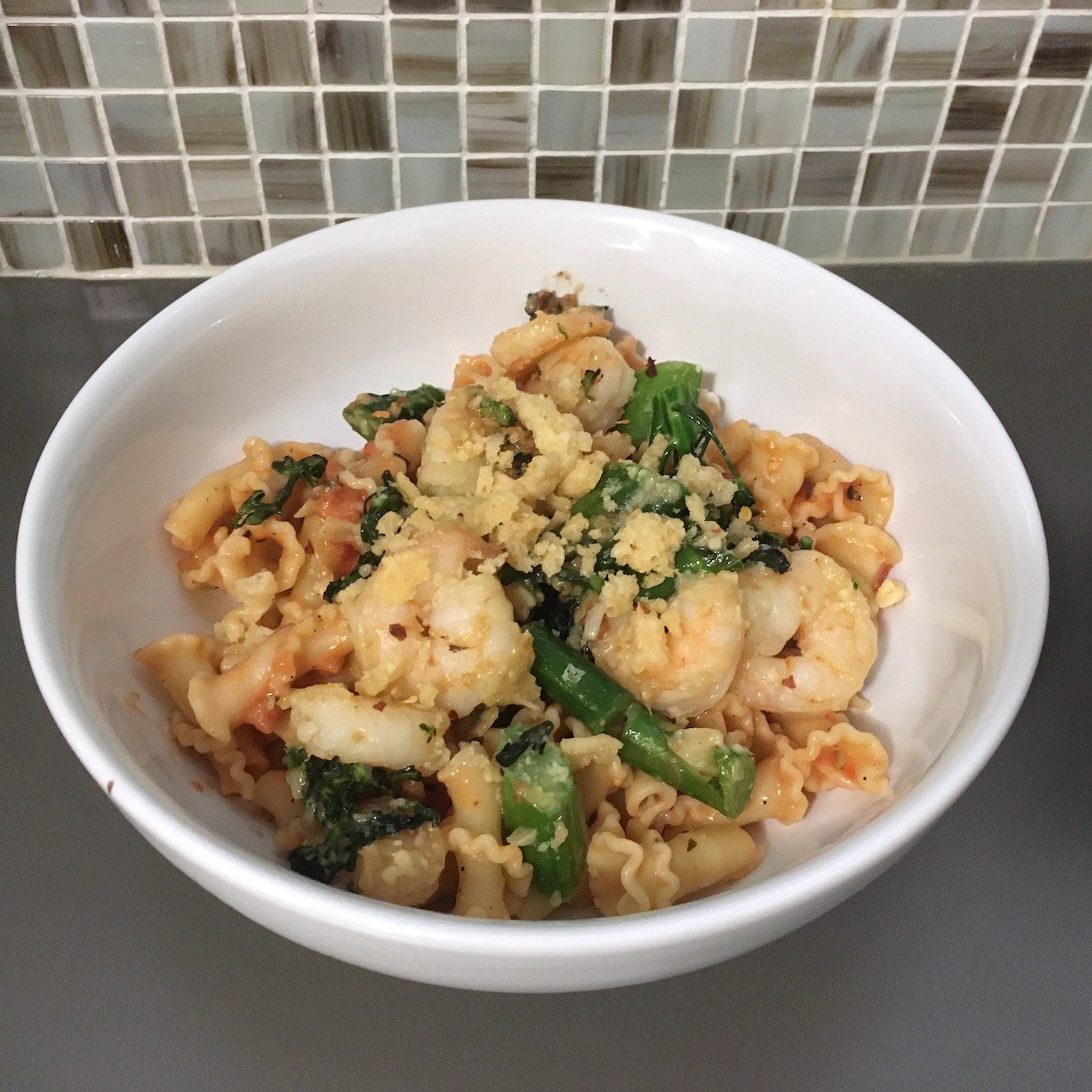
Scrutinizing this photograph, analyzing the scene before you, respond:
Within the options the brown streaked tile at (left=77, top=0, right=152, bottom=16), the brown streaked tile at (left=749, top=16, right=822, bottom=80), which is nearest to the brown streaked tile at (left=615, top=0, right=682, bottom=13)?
the brown streaked tile at (left=749, top=16, right=822, bottom=80)

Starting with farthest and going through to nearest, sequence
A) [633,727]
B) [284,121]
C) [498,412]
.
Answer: [284,121] < [498,412] < [633,727]

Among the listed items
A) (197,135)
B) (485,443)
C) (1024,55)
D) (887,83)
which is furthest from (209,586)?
(1024,55)

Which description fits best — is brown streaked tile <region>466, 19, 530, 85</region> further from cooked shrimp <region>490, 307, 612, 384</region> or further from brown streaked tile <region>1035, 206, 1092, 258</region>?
brown streaked tile <region>1035, 206, 1092, 258</region>

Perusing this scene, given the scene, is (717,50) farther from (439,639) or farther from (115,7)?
(439,639)

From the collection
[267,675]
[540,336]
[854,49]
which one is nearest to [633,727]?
[267,675]

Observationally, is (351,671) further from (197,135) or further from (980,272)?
(980,272)
